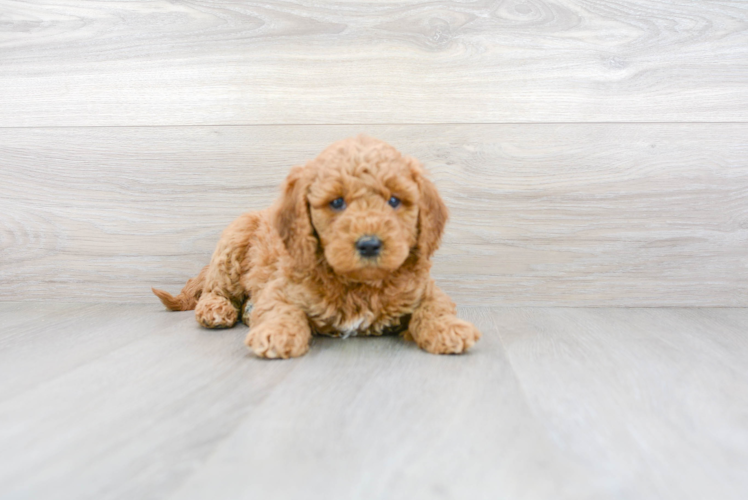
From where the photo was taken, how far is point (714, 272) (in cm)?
240

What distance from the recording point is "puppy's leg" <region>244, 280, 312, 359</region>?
1586mm

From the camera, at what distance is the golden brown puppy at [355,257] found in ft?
5.17

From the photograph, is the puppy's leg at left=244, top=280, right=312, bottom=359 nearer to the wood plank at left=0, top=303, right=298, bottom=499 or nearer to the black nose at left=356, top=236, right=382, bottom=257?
the wood plank at left=0, top=303, right=298, bottom=499

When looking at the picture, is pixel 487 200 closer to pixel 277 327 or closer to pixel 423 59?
pixel 423 59

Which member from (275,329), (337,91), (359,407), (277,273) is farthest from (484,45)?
(359,407)

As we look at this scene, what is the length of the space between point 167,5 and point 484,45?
4.44 ft

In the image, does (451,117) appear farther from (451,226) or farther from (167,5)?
(167,5)

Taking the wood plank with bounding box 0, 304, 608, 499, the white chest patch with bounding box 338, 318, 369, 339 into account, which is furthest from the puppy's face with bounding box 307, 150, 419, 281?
the wood plank with bounding box 0, 304, 608, 499

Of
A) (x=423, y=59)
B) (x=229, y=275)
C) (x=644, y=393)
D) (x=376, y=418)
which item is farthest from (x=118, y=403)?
(x=423, y=59)

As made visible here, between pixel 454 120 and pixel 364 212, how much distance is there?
96cm

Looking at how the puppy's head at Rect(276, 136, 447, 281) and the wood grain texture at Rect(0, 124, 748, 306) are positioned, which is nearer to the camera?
the puppy's head at Rect(276, 136, 447, 281)

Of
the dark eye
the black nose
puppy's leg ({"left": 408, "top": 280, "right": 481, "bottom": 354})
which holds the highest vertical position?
the dark eye

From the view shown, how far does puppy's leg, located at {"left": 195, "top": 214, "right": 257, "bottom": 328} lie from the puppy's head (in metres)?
0.42

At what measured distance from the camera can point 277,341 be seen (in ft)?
5.19
